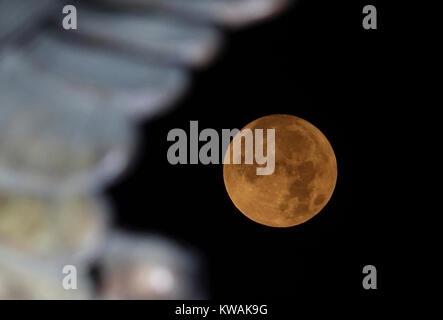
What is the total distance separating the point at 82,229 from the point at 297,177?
2.26 ft

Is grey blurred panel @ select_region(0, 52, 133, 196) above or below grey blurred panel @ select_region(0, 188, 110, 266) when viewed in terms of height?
above

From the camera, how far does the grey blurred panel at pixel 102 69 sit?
139cm

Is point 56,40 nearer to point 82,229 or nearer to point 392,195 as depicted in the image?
point 82,229

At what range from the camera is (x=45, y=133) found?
1.46 meters

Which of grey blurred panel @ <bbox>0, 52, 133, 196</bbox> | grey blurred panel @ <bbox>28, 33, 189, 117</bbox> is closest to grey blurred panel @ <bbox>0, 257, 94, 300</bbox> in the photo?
grey blurred panel @ <bbox>0, 52, 133, 196</bbox>

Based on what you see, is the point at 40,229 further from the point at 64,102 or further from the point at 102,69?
the point at 102,69

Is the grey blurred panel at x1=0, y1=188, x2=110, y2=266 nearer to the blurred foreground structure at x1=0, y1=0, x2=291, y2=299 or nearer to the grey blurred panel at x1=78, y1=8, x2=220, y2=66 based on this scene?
the blurred foreground structure at x1=0, y1=0, x2=291, y2=299

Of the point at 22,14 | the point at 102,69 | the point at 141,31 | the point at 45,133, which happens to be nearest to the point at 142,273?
the point at 45,133

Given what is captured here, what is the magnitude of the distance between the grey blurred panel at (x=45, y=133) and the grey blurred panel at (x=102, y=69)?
0.03m

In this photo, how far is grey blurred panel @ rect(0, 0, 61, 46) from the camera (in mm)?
1371

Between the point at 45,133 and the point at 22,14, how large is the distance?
342mm

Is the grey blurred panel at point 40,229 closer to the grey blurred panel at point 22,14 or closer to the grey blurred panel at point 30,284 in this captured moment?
the grey blurred panel at point 30,284

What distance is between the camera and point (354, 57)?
1869 millimetres

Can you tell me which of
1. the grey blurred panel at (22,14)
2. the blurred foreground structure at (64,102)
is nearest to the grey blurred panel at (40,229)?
the blurred foreground structure at (64,102)
